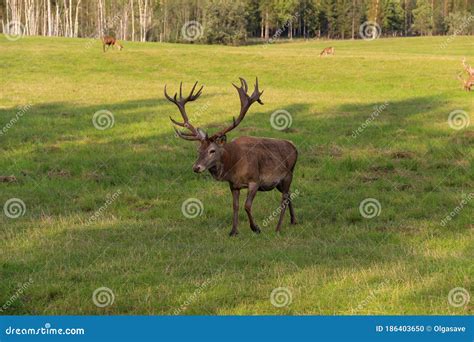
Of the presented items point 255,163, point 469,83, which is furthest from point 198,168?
point 469,83

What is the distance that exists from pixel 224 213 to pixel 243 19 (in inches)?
3574

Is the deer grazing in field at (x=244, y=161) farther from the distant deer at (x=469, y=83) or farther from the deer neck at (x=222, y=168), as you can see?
the distant deer at (x=469, y=83)

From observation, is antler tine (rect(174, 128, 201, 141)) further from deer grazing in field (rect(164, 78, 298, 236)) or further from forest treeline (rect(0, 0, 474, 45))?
forest treeline (rect(0, 0, 474, 45))

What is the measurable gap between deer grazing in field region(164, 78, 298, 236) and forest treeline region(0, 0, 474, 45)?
3459 inches

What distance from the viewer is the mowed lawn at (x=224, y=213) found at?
26.3ft

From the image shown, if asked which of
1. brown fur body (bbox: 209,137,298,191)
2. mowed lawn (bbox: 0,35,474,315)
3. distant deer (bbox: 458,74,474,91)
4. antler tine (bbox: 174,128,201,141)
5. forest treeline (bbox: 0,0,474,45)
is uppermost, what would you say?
forest treeline (bbox: 0,0,474,45)

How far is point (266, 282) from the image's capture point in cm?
850

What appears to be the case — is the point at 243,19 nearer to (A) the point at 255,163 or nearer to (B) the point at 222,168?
(A) the point at 255,163

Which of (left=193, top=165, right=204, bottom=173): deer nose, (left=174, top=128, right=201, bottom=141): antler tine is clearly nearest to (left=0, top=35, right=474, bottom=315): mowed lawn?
(left=193, top=165, right=204, bottom=173): deer nose

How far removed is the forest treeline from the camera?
330 ft

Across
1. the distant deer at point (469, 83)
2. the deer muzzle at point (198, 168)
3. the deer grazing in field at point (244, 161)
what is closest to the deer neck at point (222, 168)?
the deer grazing in field at point (244, 161)

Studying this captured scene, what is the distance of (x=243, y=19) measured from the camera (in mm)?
100250

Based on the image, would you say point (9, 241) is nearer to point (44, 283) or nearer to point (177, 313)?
point (44, 283)

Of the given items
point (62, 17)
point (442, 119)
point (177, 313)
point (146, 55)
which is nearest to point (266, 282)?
point (177, 313)
